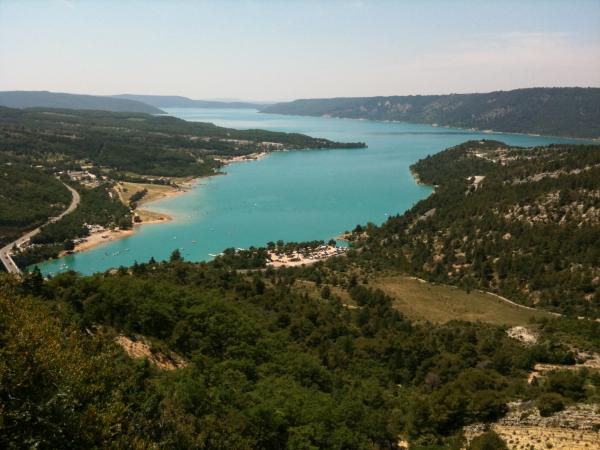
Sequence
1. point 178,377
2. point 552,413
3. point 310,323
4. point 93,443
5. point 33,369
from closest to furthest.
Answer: point 93,443 → point 33,369 → point 178,377 → point 552,413 → point 310,323

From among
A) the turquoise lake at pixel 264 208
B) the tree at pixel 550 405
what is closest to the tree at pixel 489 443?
the tree at pixel 550 405

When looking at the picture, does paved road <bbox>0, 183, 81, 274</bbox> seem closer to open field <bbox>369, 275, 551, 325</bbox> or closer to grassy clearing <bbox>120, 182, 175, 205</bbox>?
grassy clearing <bbox>120, 182, 175, 205</bbox>

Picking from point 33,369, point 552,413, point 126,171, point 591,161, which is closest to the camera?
point 33,369

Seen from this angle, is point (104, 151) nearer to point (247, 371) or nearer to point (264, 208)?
point (264, 208)

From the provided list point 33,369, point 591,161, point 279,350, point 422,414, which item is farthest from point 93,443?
point 591,161

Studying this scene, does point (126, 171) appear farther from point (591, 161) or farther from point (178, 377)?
point (178, 377)

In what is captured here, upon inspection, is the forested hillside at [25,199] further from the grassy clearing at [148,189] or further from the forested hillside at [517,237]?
the forested hillside at [517,237]

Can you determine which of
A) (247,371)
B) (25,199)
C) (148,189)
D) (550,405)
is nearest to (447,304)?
(550,405)
